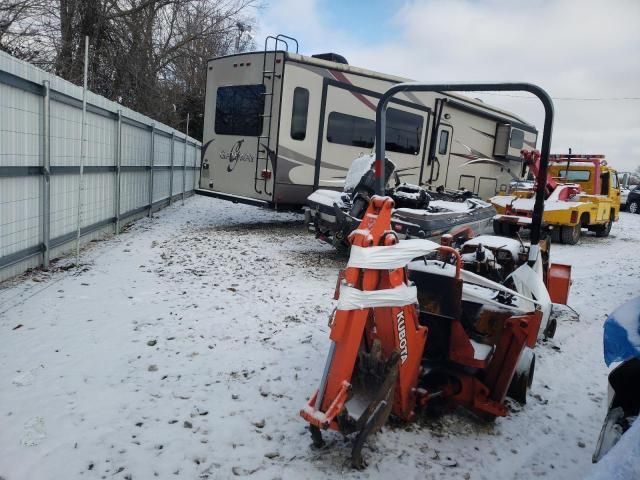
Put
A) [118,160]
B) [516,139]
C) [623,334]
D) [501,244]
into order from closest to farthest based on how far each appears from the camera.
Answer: [623,334]
[501,244]
[118,160]
[516,139]

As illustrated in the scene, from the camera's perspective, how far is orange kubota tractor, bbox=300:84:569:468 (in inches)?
97.0

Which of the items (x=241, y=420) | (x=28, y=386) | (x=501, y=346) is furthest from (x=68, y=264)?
(x=501, y=346)

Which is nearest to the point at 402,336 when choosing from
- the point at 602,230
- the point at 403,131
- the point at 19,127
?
the point at 19,127

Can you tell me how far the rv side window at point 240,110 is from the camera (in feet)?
31.3

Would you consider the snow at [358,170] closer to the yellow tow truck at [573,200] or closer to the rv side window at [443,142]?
the yellow tow truck at [573,200]

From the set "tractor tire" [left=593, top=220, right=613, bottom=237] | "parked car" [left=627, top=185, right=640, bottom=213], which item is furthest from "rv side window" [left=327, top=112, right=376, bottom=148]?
"parked car" [left=627, top=185, right=640, bottom=213]

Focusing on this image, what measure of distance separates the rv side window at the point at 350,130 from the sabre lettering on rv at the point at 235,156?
69.8 inches

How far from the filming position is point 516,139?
14.3 meters

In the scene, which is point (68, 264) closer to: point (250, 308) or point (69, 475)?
point (250, 308)

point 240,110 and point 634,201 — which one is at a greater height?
point 240,110

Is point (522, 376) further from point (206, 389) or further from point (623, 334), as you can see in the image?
point (206, 389)

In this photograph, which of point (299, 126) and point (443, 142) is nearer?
point (299, 126)

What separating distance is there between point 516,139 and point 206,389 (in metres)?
13.6

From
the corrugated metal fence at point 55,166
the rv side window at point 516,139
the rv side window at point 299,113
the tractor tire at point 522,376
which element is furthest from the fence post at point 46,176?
the rv side window at point 516,139
